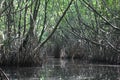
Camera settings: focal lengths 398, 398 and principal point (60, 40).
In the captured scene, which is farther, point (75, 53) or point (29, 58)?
point (75, 53)

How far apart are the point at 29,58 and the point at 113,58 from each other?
20.6 feet

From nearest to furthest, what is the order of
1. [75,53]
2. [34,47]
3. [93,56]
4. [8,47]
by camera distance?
[8,47] → [34,47] → [93,56] → [75,53]

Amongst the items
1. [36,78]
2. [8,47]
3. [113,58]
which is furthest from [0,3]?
[113,58]

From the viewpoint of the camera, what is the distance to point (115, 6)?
14070mm

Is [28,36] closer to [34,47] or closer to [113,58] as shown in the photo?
[34,47]

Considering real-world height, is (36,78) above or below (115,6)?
below

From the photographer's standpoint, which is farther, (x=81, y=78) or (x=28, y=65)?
(x=28, y=65)

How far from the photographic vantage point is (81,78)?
1252 cm

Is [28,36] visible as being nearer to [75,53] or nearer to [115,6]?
[115,6]

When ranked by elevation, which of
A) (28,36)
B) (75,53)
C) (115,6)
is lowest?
(75,53)

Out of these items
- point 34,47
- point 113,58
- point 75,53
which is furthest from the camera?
point 75,53

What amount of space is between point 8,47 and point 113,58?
730cm

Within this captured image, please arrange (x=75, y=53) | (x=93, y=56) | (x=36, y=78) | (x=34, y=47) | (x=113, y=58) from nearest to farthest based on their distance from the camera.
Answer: (x=36, y=78) < (x=34, y=47) < (x=113, y=58) < (x=93, y=56) < (x=75, y=53)

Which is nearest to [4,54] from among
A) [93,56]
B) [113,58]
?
[113,58]
